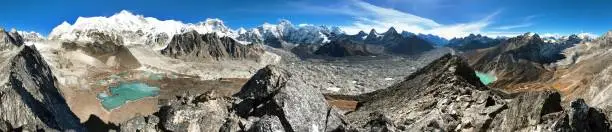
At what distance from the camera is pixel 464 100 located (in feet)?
144

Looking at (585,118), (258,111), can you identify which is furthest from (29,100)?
(585,118)

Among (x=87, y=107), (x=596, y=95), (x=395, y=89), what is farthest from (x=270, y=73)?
(x=87, y=107)

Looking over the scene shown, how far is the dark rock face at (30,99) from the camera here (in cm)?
6606

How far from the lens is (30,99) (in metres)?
73.4

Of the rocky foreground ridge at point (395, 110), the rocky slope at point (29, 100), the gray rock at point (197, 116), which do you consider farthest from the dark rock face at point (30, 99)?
the gray rock at point (197, 116)

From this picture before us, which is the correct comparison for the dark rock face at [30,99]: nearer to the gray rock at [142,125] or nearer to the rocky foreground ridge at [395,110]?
the gray rock at [142,125]

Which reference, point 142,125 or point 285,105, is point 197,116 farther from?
point 285,105

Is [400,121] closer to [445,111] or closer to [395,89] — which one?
[445,111]

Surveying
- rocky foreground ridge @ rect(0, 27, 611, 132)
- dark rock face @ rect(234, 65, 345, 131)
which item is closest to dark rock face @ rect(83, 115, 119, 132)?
rocky foreground ridge @ rect(0, 27, 611, 132)

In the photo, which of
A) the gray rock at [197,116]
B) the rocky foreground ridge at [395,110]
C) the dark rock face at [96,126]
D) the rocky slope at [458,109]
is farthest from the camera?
the dark rock face at [96,126]

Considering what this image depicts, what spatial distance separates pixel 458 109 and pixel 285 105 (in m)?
11.4

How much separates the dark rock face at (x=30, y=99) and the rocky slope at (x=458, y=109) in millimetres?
34938

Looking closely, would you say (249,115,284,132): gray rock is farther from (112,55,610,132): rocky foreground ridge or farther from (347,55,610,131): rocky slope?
(347,55,610,131): rocky slope

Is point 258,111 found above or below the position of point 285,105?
below
